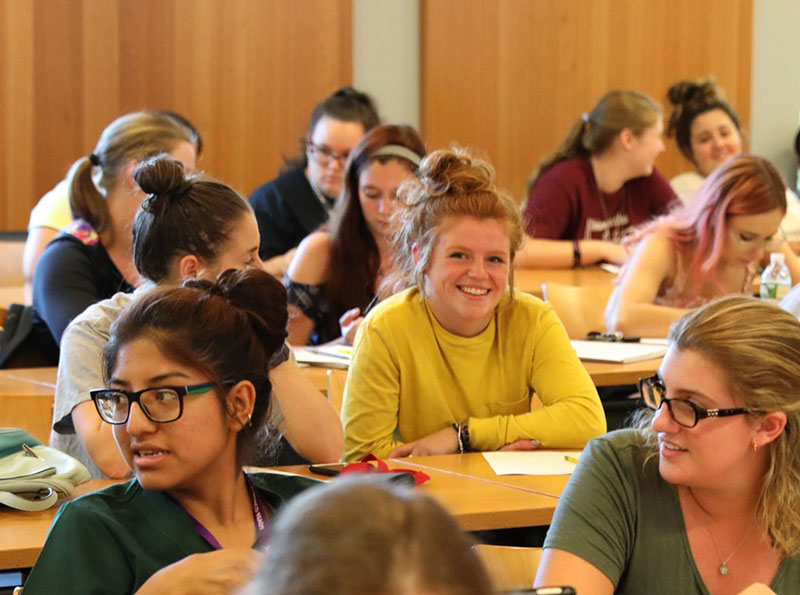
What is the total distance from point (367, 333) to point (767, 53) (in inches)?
216

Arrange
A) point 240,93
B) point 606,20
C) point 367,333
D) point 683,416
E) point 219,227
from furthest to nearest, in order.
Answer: point 606,20, point 240,93, point 367,333, point 219,227, point 683,416

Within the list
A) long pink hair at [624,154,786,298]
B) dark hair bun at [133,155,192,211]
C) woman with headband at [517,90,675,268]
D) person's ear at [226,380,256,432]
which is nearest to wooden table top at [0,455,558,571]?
person's ear at [226,380,256,432]

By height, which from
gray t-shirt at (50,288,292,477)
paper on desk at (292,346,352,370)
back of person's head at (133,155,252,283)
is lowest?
paper on desk at (292,346,352,370)

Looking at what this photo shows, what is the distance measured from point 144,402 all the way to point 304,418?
88 centimetres

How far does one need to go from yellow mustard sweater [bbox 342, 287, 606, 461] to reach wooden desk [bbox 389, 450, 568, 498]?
0.14 meters

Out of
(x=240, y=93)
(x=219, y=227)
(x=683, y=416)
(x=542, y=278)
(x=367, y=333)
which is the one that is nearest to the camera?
(x=683, y=416)

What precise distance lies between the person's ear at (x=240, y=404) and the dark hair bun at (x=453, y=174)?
A: 117 cm

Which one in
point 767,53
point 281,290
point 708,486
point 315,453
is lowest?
point 315,453

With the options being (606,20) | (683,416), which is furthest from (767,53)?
(683,416)

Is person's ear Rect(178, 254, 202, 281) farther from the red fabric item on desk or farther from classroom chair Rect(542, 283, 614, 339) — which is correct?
classroom chair Rect(542, 283, 614, 339)

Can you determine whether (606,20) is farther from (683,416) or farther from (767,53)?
(683,416)

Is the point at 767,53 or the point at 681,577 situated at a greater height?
the point at 767,53

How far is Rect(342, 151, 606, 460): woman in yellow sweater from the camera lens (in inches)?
108

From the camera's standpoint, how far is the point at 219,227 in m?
2.54
